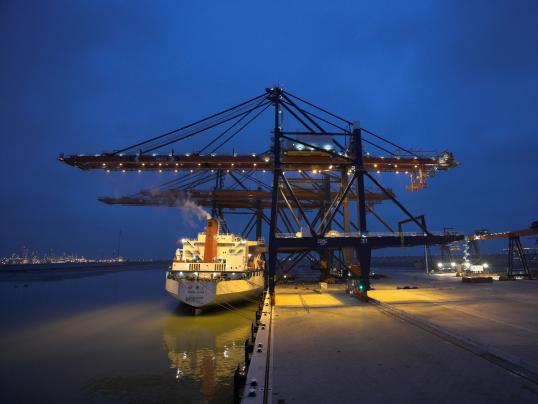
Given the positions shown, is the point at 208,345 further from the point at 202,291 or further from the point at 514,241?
the point at 514,241

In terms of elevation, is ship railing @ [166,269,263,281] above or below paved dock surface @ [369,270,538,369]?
above

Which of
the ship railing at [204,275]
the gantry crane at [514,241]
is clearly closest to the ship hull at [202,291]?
the ship railing at [204,275]

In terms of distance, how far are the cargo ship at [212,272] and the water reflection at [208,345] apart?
57.3 inches

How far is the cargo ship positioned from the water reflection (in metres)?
→ 1.46

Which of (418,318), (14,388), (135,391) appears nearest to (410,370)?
(418,318)

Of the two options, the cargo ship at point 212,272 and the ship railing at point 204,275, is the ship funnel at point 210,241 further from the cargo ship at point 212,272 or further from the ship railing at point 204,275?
the ship railing at point 204,275

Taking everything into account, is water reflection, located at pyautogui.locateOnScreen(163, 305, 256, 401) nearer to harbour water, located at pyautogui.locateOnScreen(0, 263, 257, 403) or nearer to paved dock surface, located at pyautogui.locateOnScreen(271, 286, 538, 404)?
harbour water, located at pyautogui.locateOnScreen(0, 263, 257, 403)

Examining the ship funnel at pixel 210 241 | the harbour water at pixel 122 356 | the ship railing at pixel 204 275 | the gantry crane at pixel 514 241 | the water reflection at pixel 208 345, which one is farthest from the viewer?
the gantry crane at pixel 514 241

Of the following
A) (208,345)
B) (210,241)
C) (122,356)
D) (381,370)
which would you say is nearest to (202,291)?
(210,241)

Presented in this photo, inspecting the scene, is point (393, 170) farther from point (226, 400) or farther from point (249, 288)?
point (226, 400)

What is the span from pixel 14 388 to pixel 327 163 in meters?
20.6

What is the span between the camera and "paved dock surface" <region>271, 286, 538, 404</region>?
557cm

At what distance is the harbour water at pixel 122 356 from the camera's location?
9430mm

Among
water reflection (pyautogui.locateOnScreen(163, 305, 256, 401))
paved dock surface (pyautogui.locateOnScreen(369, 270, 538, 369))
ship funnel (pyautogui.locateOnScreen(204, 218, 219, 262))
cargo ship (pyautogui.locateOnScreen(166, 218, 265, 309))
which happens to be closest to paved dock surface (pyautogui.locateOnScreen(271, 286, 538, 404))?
paved dock surface (pyautogui.locateOnScreen(369, 270, 538, 369))
